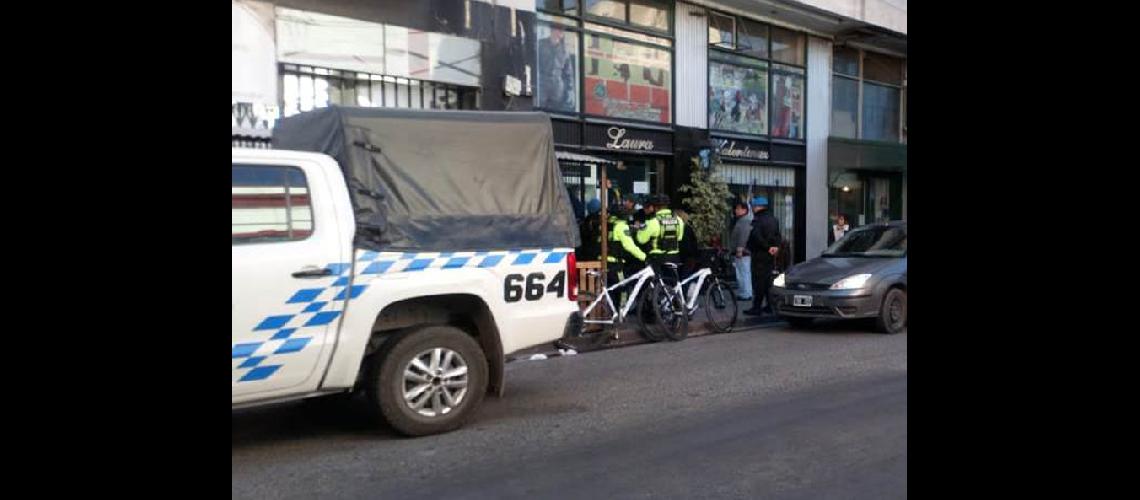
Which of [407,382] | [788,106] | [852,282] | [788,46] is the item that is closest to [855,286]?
[852,282]

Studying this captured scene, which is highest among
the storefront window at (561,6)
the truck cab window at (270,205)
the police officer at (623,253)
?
the storefront window at (561,6)

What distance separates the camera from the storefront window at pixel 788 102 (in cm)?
1908

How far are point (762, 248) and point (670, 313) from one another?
8.28 feet

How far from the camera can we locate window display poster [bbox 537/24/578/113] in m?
14.6

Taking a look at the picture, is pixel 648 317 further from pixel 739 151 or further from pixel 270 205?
pixel 739 151

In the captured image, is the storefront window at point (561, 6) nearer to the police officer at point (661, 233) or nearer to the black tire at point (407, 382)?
the police officer at point (661, 233)

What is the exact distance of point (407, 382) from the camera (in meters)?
5.80

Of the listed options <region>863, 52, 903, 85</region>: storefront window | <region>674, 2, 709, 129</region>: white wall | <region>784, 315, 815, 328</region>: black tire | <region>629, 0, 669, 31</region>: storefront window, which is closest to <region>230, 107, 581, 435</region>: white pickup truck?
<region>784, 315, 815, 328</region>: black tire

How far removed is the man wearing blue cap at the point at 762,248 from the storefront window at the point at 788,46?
289 inches

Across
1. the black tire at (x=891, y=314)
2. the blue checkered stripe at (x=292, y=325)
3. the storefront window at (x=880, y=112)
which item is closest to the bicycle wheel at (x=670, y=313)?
the black tire at (x=891, y=314)

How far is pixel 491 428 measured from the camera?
20.2 feet
